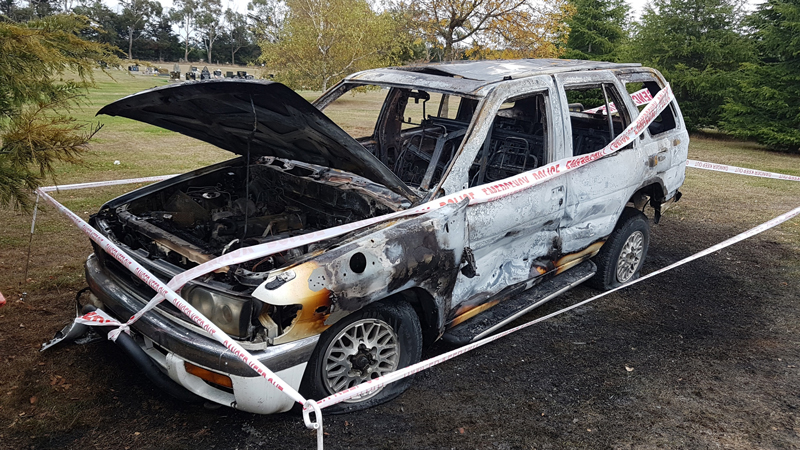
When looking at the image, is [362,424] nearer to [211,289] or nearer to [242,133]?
[211,289]

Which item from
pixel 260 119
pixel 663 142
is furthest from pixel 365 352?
pixel 663 142

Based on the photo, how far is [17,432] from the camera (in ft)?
9.55

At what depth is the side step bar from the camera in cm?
354

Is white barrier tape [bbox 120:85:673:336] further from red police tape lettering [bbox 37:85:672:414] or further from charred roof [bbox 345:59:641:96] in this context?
charred roof [bbox 345:59:641:96]

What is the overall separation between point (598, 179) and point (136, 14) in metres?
72.0

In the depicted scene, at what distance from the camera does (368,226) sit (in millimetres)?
3088

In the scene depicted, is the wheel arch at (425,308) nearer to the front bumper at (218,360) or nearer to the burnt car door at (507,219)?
the burnt car door at (507,219)

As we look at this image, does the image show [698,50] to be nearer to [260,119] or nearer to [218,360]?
[260,119]

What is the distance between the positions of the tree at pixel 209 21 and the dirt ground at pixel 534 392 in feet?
248

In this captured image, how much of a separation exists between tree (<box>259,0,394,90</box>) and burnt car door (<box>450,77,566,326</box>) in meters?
17.2

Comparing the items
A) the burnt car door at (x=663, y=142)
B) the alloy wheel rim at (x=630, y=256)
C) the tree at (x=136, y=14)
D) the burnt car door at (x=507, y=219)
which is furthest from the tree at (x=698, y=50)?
the tree at (x=136, y=14)

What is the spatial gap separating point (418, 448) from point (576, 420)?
936mm

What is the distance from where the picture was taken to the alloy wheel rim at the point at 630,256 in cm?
502

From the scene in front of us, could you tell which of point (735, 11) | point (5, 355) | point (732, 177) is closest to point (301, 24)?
point (735, 11)
